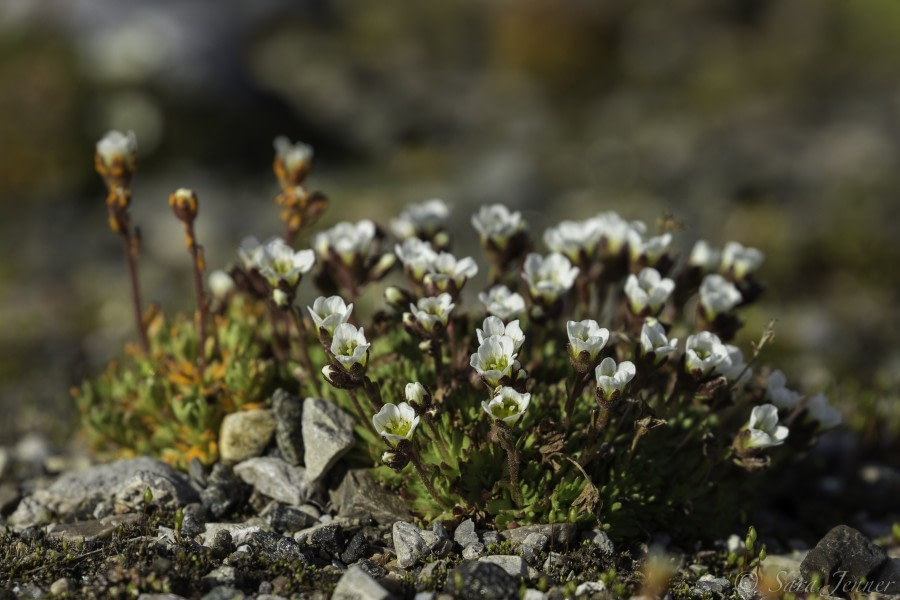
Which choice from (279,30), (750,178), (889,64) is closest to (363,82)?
(279,30)

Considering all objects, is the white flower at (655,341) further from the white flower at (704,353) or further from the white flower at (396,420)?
the white flower at (396,420)

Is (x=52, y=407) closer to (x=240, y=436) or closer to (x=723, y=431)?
(x=240, y=436)

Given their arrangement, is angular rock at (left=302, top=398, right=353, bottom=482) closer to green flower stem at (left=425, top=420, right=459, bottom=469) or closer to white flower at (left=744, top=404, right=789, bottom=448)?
green flower stem at (left=425, top=420, right=459, bottom=469)

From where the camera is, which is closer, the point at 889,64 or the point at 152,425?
the point at 152,425

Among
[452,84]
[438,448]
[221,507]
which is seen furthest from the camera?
[452,84]

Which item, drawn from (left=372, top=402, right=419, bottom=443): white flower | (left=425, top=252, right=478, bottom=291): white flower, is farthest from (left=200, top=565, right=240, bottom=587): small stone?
(left=425, top=252, right=478, bottom=291): white flower

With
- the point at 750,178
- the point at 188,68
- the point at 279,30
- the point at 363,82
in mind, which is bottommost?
the point at 750,178

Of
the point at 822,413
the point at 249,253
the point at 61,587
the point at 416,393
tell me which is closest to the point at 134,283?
the point at 249,253
